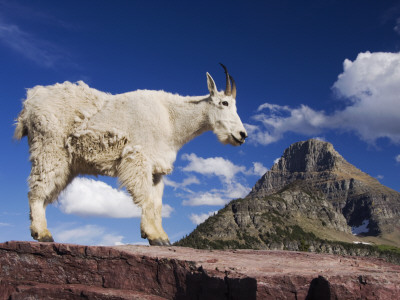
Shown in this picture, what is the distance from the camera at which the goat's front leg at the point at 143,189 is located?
774 centimetres

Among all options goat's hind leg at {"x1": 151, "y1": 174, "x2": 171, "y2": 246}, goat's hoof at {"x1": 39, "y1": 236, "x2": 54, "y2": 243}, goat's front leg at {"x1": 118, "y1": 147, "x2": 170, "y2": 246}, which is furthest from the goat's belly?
goat's hoof at {"x1": 39, "y1": 236, "x2": 54, "y2": 243}

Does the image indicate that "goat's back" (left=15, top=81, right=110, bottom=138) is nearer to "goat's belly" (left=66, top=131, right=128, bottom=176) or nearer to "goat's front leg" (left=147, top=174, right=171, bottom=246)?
"goat's belly" (left=66, top=131, right=128, bottom=176)

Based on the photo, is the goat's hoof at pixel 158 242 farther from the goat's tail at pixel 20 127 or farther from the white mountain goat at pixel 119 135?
the goat's tail at pixel 20 127

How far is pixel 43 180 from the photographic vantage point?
8.37 meters

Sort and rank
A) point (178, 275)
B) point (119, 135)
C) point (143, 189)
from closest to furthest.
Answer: point (178, 275)
point (143, 189)
point (119, 135)

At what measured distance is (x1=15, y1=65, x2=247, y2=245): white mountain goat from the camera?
8.10 metres

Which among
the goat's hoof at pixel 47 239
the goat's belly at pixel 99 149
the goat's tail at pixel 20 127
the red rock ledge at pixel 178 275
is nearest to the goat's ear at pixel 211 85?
the goat's belly at pixel 99 149

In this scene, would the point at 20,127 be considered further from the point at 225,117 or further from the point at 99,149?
the point at 225,117

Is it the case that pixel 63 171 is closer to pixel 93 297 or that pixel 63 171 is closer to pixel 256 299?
pixel 93 297

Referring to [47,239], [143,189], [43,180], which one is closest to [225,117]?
[143,189]

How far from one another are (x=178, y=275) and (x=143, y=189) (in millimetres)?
2659

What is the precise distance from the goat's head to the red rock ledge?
2.96 meters

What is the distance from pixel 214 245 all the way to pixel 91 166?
164871mm

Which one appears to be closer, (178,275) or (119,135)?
(178,275)
